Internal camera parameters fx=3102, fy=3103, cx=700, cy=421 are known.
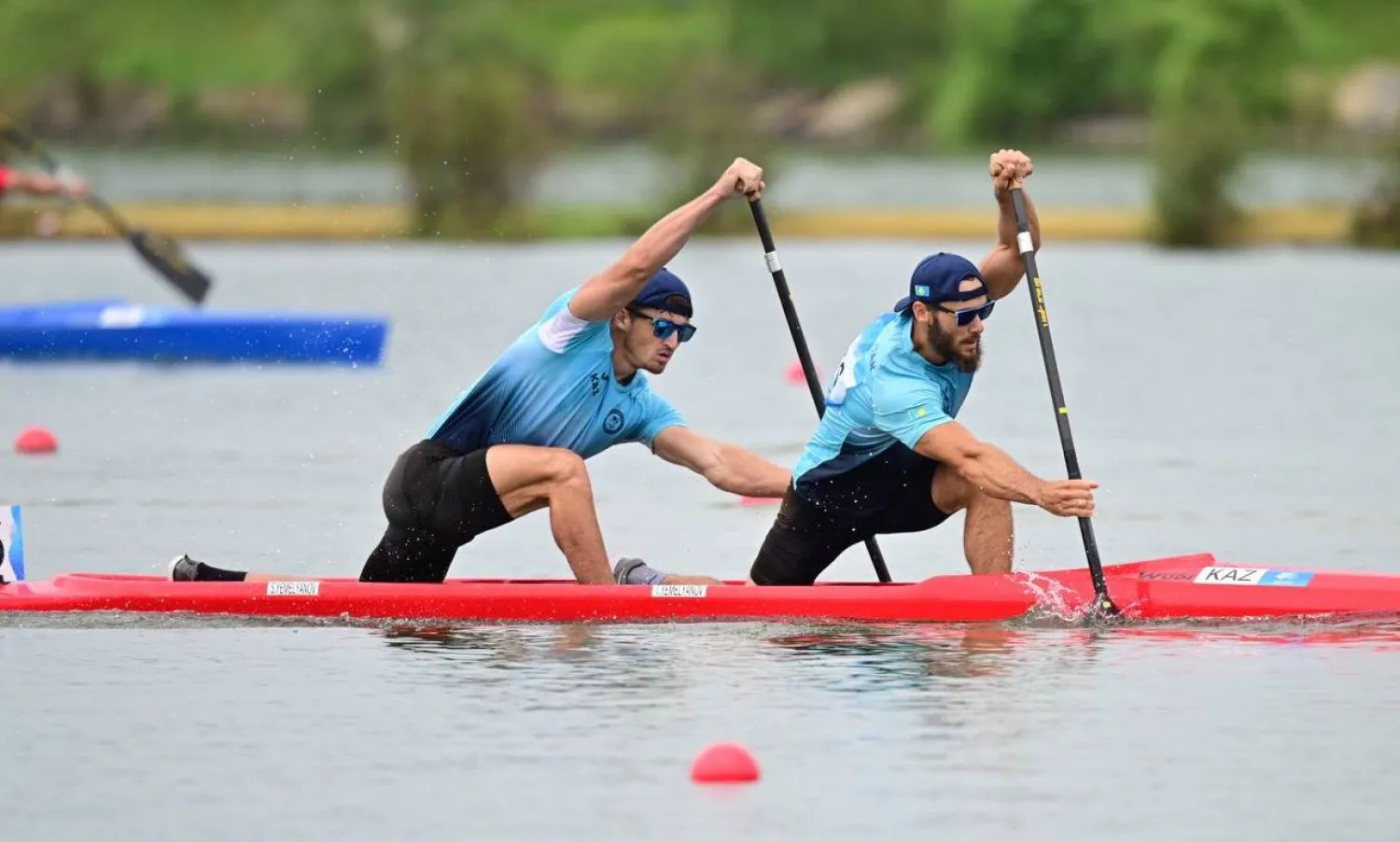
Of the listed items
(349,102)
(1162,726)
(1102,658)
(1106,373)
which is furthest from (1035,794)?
(349,102)

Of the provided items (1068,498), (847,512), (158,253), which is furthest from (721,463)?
(158,253)

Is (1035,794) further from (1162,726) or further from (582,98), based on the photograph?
(582,98)

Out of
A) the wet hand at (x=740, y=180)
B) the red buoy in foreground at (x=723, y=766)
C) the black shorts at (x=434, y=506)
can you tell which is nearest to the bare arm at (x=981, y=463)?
the wet hand at (x=740, y=180)

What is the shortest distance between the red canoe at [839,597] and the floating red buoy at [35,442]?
8.45 m

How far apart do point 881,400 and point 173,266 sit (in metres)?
18.2

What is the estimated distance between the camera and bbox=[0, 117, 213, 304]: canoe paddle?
94.9 ft

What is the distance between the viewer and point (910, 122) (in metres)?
85.6

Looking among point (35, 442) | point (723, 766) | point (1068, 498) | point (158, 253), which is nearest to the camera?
point (723, 766)

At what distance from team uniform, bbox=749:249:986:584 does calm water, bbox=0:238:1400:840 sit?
522 mm

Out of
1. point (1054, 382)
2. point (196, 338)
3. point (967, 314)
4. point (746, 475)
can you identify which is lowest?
point (746, 475)

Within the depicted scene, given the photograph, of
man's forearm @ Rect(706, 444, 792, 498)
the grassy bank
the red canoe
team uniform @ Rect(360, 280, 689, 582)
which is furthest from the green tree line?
team uniform @ Rect(360, 280, 689, 582)

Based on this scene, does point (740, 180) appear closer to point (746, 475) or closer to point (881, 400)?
point (881, 400)

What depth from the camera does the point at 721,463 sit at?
504 inches

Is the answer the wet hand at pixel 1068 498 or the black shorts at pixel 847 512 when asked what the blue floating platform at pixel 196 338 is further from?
the wet hand at pixel 1068 498
